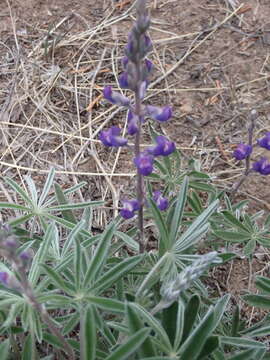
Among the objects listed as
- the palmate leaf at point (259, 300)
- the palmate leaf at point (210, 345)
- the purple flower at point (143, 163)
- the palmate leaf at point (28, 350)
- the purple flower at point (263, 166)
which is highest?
the purple flower at point (143, 163)

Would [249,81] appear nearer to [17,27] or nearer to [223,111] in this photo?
[223,111]

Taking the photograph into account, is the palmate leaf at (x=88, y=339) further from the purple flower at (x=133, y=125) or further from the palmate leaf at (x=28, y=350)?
the purple flower at (x=133, y=125)

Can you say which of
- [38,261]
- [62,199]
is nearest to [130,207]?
[38,261]

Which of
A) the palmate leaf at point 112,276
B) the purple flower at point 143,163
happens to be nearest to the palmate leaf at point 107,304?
the palmate leaf at point 112,276

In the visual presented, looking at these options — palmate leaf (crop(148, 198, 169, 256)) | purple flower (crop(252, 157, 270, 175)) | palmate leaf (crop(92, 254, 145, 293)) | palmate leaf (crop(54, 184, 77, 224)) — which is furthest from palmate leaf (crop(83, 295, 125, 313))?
purple flower (crop(252, 157, 270, 175))

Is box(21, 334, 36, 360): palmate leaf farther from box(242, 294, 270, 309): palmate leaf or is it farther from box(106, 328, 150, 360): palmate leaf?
box(242, 294, 270, 309): palmate leaf

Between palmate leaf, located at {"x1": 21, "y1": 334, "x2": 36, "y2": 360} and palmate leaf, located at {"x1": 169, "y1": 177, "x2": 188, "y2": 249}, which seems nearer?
palmate leaf, located at {"x1": 21, "y1": 334, "x2": 36, "y2": 360}

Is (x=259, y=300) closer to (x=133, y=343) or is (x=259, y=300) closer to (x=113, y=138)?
(x=133, y=343)

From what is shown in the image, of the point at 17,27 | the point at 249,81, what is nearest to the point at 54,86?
the point at 17,27
